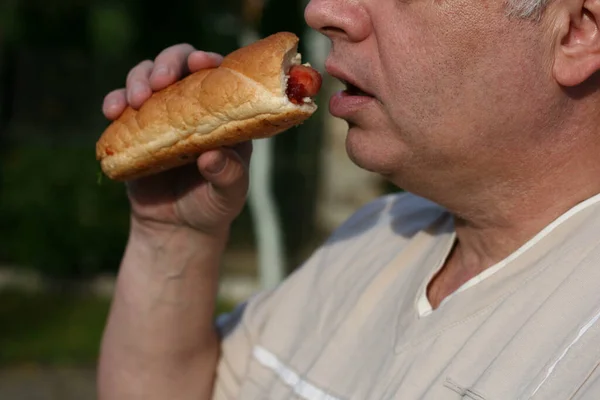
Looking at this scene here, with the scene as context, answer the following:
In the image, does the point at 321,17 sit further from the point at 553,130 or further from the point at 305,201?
the point at 305,201

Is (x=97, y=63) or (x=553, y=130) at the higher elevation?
(x=553, y=130)

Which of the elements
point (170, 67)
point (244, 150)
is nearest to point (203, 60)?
point (170, 67)

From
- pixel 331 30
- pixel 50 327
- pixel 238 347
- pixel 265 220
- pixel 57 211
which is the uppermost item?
pixel 331 30

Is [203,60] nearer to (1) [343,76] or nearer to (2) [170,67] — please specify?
(2) [170,67]

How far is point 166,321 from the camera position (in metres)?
2.84

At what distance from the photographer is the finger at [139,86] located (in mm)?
2664

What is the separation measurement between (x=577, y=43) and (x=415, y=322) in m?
A: 0.80

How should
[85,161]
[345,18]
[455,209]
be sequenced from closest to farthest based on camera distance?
[345,18] → [455,209] → [85,161]

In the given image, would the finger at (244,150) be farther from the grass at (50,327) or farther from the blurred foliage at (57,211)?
the blurred foliage at (57,211)

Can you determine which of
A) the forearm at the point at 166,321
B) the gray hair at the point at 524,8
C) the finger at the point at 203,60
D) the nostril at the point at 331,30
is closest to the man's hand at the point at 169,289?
the forearm at the point at 166,321

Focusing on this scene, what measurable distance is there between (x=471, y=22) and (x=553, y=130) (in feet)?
1.09

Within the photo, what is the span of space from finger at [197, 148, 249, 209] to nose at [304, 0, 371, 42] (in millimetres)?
519

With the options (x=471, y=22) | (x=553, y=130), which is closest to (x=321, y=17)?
(x=471, y=22)

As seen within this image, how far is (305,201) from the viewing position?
12.0 metres
